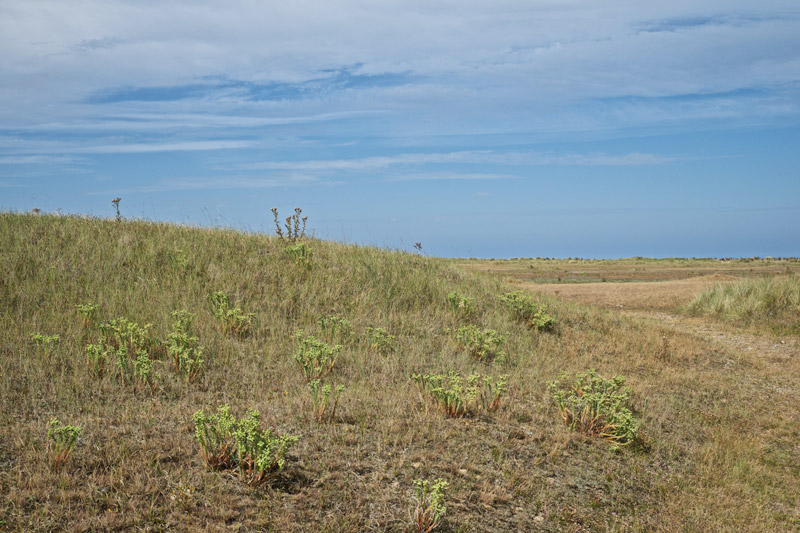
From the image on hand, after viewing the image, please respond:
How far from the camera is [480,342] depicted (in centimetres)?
864

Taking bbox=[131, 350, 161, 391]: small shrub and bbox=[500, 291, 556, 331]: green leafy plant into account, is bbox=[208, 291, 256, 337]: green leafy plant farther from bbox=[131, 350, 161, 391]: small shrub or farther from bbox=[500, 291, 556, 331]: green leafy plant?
bbox=[500, 291, 556, 331]: green leafy plant

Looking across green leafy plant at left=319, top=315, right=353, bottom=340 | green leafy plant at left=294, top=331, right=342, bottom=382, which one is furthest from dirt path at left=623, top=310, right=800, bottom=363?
green leafy plant at left=294, top=331, right=342, bottom=382

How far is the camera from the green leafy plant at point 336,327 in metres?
8.26

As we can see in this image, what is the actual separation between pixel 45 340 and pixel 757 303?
1677 cm

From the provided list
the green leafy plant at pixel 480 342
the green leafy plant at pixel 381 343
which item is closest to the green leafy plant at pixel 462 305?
the green leafy plant at pixel 480 342

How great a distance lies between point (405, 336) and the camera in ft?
29.3

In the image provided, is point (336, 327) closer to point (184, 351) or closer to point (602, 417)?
point (184, 351)

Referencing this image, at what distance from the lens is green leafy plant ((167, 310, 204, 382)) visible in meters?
6.36

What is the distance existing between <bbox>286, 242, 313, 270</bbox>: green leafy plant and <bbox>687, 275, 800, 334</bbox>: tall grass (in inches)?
479

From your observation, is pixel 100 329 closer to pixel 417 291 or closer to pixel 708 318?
pixel 417 291

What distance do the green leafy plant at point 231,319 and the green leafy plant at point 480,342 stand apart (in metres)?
3.28

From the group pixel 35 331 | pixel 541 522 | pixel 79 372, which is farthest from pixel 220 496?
pixel 35 331

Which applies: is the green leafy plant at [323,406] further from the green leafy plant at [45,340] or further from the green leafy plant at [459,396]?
the green leafy plant at [45,340]

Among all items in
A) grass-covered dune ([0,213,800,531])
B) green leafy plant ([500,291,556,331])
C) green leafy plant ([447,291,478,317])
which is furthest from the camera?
green leafy plant ([500,291,556,331])
